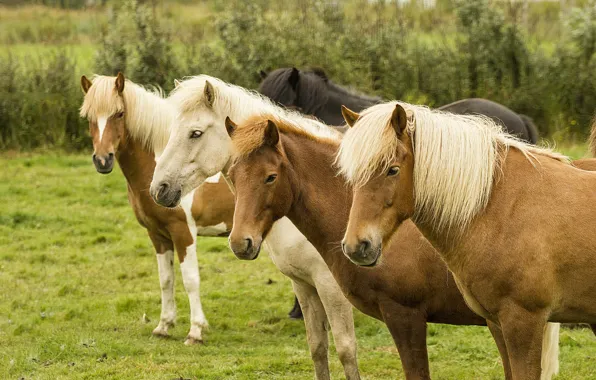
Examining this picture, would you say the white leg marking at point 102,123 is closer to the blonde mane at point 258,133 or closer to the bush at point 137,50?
the blonde mane at point 258,133

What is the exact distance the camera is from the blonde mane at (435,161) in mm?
3861

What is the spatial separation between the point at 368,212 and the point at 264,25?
12564mm

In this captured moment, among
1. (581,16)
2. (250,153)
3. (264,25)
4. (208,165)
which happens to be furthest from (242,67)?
(250,153)

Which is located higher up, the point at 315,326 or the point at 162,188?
the point at 162,188

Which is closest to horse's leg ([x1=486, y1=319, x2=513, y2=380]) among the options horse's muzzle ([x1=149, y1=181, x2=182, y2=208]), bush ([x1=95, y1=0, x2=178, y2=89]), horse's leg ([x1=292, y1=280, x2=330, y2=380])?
horse's leg ([x1=292, y1=280, x2=330, y2=380])

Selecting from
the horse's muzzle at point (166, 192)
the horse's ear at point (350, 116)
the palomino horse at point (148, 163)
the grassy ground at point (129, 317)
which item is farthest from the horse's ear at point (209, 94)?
the grassy ground at point (129, 317)

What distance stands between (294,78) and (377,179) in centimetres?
492

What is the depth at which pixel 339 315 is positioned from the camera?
5.18m

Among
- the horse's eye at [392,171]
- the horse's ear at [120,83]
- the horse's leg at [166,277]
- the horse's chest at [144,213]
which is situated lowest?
the horse's leg at [166,277]

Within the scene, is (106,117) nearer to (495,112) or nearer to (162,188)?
(162,188)

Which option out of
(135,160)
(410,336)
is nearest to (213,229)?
(135,160)

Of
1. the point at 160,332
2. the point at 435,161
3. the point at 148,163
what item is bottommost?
the point at 160,332

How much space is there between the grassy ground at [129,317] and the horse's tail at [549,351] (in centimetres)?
92

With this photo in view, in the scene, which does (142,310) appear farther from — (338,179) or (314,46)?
(314,46)
